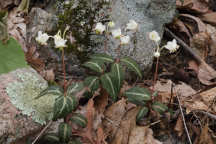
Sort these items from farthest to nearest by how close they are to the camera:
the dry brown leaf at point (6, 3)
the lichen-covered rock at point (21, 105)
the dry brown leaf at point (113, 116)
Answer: the dry brown leaf at point (6, 3), the dry brown leaf at point (113, 116), the lichen-covered rock at point (21, 105)

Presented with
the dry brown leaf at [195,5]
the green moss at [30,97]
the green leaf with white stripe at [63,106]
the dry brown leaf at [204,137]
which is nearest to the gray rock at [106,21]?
the green moss at [30,97]

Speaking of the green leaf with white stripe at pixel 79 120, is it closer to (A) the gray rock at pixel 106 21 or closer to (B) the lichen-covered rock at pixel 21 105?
(B) the lichen-covered rock at pixel 21 105

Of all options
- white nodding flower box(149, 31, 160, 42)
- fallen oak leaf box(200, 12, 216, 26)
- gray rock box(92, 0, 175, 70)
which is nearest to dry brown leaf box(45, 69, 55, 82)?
gray rock box(92, 0, 175, 70)

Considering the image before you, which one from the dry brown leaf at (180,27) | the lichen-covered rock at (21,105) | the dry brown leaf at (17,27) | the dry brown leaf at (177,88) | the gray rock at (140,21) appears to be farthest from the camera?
the dry brown leaf at (180,27)

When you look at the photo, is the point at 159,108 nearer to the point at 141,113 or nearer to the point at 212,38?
the point at 141,113

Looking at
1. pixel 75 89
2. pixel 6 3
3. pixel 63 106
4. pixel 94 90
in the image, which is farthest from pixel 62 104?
pixel 6 3

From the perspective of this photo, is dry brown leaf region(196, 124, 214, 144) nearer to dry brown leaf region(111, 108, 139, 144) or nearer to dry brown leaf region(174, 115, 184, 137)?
dry brown leaf region(174, 115, 184, 137)

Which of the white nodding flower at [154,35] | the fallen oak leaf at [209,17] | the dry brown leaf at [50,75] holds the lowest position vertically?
the dry brown leaf at [50,75]
